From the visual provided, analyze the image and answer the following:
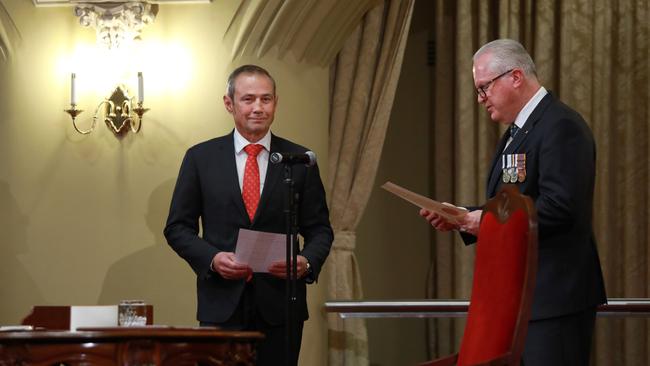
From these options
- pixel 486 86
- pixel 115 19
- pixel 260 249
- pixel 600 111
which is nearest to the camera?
pixel 486 86

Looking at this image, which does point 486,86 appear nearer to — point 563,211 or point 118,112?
point 563,211

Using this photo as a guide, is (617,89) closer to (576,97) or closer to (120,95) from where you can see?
(576,97)

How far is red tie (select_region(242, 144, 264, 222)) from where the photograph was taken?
4.33 m

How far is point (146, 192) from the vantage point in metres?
5.67

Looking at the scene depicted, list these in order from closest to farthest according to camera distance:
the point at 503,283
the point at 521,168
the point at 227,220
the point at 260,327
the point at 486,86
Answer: the point at 503,283
the point at 521,168
the point at 486,86
the point at 260,327
the point at 227,220

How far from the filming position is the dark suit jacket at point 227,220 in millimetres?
4180

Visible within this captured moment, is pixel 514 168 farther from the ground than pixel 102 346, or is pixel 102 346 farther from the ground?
pixel 514 168

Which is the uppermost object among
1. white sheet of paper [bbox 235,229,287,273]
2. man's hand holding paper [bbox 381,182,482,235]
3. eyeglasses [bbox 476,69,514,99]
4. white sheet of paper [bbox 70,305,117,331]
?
eyeglasses [bbox 476,69,514,99]

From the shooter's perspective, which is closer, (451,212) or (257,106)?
(451,212)

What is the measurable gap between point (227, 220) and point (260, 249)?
0.29 m

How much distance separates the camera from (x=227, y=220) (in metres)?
4.30

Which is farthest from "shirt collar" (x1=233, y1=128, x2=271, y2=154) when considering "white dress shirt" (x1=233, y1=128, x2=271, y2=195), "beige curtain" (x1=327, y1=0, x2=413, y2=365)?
"beige curtain" (x1=327, y1=0, x2=413, y2=365)

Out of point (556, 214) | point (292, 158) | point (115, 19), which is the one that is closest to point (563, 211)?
point (556, 214)

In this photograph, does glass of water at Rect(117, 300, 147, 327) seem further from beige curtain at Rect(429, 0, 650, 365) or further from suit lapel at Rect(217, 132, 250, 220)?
beige curtain at Rect(429, 0, 650, 365)
